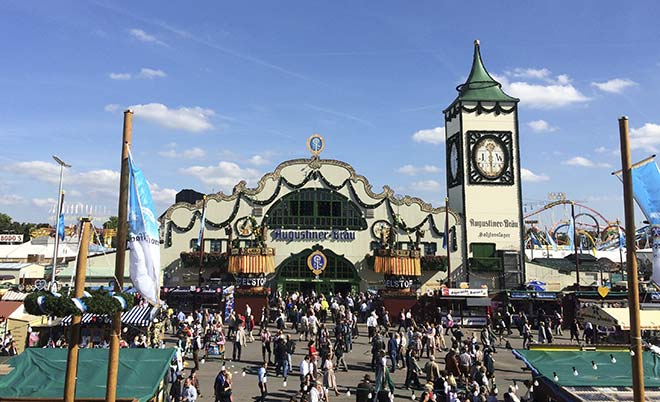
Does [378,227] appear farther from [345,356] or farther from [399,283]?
[345,356]

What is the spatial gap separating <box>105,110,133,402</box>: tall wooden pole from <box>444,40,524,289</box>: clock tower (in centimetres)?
3645

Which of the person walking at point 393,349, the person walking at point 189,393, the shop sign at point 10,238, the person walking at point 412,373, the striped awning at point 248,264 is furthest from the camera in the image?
the shop sign at point 10,238

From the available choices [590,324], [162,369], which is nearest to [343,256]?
[590,324]

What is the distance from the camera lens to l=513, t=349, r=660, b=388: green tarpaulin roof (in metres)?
13.9

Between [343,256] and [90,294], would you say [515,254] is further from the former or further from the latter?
[90,294]

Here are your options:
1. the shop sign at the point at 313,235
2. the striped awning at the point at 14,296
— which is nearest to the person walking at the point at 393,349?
the striped awning at the point at 14,296

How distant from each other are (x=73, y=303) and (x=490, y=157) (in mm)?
40163

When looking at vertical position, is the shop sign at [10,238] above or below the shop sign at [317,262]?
above

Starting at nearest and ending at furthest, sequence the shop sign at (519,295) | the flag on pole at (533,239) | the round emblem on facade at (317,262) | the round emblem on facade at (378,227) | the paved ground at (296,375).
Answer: the paved ground at (296,375) < the shop sign at (519,295) < the round emblem on facade at (317,262) < the round emblem on facade at (378,227) < the flag on pole at (533,239)

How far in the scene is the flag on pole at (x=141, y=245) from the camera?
9.16m

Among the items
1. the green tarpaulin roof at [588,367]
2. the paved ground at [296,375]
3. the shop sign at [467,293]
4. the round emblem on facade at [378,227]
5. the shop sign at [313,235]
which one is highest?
the round emblem on facade at [378,227]

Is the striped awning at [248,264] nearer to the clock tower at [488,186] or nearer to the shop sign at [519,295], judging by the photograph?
the clock tower at [488,186]

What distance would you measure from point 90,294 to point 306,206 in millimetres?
32953

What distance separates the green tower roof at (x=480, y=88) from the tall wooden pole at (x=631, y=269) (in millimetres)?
35136
